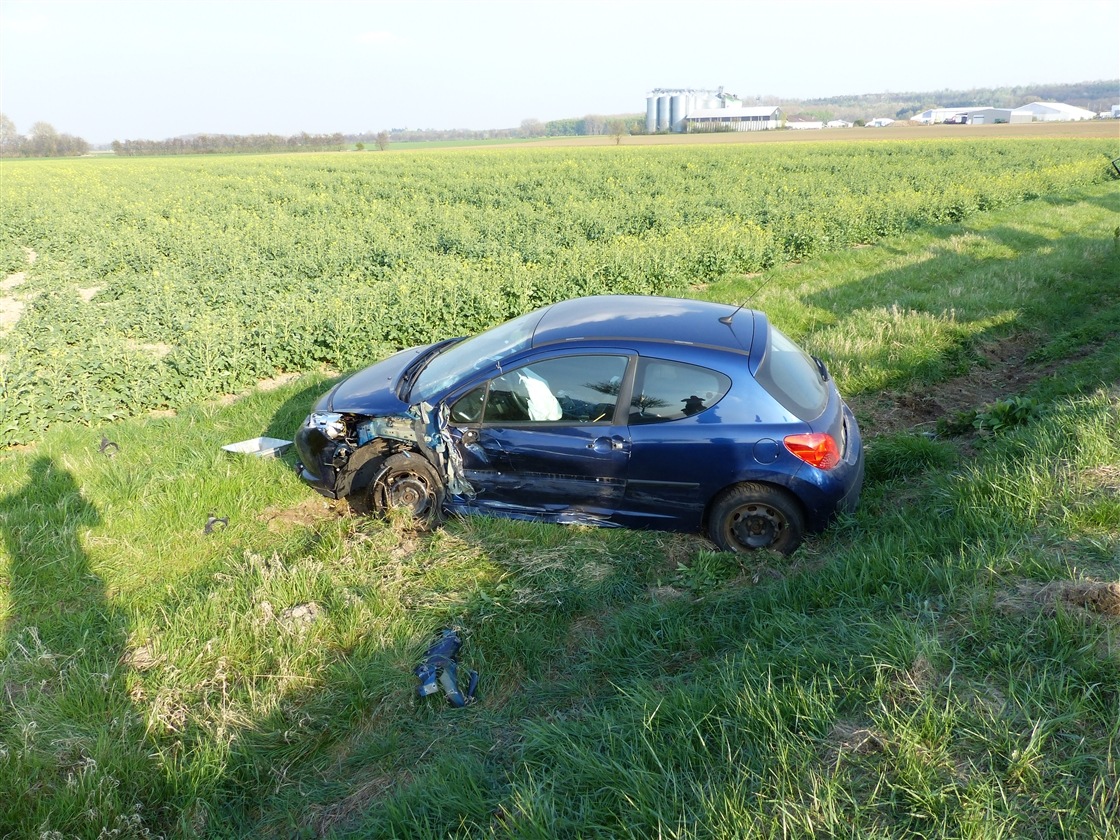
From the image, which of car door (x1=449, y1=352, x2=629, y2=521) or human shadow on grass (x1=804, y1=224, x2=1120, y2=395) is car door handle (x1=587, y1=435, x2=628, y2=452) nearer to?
car door (x1=449, y1=352, x2=629, y2=521)

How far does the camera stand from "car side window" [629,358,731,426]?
4824 mm

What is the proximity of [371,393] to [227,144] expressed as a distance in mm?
111114

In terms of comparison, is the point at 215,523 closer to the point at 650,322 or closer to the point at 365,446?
the point at 365,446

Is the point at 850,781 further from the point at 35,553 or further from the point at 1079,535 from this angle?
the point at 35,553

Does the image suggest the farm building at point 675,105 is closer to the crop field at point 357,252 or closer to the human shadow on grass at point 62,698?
the crop field at point 357,252

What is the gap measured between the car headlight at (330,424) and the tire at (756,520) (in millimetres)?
2652

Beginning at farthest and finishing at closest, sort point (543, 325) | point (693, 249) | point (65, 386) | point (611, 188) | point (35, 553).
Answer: point (611, 188)
point (693, 249)
point (65, 386)
point (543, 325)
point (35, 553)

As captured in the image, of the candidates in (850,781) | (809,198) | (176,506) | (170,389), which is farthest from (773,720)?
(809,198)

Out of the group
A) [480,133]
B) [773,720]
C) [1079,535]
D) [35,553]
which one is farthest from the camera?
[480,133]

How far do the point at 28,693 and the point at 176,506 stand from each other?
6.48 ft

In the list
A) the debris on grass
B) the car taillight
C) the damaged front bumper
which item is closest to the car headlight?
the damaged front bumper

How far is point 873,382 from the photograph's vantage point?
7.78 m

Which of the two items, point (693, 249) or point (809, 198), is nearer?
point (693, 249)

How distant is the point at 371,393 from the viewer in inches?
221
